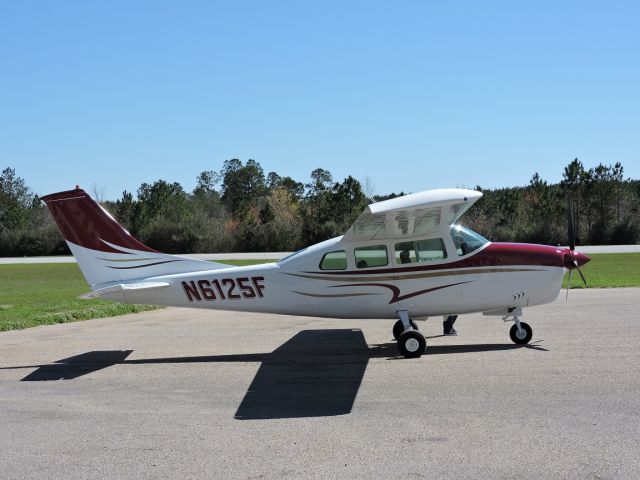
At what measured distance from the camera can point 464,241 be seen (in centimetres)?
1066

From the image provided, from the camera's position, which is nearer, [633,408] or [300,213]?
[633,408]

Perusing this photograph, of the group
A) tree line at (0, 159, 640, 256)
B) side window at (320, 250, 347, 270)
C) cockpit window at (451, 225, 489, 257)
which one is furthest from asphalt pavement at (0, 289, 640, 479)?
tree line at (0, 159, 640, 256)

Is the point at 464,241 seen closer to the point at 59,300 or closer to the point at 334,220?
the point at 59,300

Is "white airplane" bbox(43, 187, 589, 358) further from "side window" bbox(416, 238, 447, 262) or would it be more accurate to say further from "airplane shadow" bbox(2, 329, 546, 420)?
"airplane shadow" bbox(2, 329, 546, 420)

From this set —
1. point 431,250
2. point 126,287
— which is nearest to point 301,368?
point 431,250

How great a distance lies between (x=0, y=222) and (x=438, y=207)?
253ft

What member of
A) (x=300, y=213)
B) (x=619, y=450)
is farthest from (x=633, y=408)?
(x=300, y=213)

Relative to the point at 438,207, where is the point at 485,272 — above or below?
below

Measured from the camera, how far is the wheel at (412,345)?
9.95 meters

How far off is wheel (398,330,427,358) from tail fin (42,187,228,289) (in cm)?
369

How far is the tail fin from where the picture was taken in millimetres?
10906

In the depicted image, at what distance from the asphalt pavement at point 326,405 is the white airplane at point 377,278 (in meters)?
0.79

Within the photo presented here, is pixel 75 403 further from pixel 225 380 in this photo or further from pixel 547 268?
pixel 547 268

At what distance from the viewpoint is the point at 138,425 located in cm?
677
